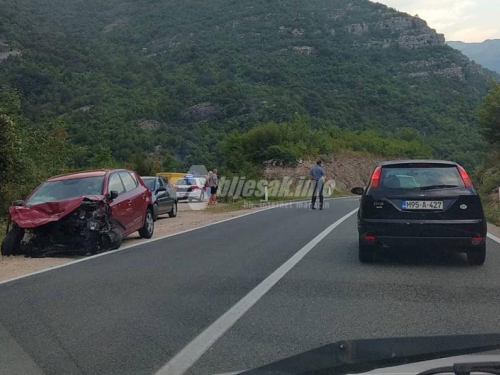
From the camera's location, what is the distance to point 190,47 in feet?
245

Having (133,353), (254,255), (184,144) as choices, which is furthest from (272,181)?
(133,353)

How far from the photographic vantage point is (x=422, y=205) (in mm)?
8812

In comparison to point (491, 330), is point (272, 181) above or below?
below

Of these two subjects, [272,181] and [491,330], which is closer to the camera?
A: [491,330]

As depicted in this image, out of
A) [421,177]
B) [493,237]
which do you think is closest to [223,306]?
[421,177]

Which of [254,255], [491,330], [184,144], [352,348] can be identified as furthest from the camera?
[184,144]

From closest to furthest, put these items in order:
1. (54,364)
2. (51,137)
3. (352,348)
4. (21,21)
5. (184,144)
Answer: (352,348) < (54,364) < (51,137) < (184,144) < (21,21)

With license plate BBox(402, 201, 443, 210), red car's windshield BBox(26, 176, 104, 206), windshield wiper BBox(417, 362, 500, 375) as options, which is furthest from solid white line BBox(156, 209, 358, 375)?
red car's windshield BBox(26, 176, 104, 206)

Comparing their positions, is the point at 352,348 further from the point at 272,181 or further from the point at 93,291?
the point at 272,181

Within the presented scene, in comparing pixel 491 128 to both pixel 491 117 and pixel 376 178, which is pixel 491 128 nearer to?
pixel 491 117

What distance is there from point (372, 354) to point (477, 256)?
5930 mm

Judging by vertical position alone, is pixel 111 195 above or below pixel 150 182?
above

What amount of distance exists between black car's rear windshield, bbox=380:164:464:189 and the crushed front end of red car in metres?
5.45

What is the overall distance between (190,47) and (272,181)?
39326mm
